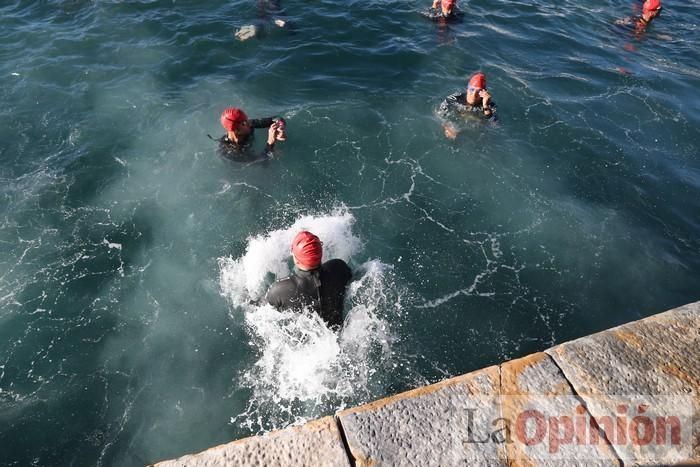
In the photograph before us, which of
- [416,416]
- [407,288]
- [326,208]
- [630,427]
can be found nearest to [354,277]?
[407,288]

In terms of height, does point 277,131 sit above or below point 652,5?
below

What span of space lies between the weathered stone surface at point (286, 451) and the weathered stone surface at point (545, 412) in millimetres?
1428

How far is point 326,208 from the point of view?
7.69 meters

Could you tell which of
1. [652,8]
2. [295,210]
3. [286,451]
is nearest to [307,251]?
[286,451]

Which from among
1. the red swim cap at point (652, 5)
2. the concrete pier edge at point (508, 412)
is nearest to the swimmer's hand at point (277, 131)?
the concrete pier edge at point (508, 412)

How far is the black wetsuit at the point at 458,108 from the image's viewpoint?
953 cm

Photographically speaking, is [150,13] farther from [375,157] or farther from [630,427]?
[630,427]

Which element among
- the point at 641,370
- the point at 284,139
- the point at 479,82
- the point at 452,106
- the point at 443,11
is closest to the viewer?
the point at 641,370

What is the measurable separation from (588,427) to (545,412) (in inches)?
13.5

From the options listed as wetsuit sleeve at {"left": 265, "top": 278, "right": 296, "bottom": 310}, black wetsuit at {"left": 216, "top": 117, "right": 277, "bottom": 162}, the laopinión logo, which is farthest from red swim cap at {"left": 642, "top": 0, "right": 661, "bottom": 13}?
wetsuit sleeve at {"left": 265, "top": 278, "right": 296, "bottom": 310}

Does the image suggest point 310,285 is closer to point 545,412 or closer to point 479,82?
point 545,412

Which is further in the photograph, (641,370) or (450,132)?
(450,132)

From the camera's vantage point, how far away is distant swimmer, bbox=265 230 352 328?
192 inches

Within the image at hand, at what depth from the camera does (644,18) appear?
1388 centimetres
